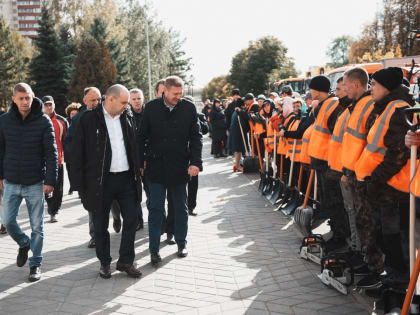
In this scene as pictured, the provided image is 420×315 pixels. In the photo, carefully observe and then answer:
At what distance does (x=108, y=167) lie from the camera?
5.23 metres

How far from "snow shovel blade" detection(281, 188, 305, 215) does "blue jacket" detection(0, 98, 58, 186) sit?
388cm

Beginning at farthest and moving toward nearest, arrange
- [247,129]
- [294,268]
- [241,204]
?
[247,129] < [241,204] < [294,268]

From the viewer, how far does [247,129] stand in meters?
13.4

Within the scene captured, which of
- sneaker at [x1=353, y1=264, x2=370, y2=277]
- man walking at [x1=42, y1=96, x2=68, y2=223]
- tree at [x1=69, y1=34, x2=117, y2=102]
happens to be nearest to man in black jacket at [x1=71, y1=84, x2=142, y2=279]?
sneaker at [x1=353, y1=264, x2=370, y2=277]

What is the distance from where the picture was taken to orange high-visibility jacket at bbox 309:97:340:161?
5785mm

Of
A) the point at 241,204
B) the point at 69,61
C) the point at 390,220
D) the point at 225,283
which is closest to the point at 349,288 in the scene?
the point at 390,220

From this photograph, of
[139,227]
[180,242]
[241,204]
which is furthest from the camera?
[241,204]

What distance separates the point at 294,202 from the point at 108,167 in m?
3.80

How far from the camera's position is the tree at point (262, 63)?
64812mm

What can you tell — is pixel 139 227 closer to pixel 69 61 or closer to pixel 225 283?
pixel 225 283

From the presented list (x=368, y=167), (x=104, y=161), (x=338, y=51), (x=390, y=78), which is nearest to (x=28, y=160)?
(x=104, y=161)

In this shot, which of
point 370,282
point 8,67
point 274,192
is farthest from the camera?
point 8,67

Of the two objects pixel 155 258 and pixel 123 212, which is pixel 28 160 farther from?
pixel 155 258

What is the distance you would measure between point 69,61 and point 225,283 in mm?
41023
